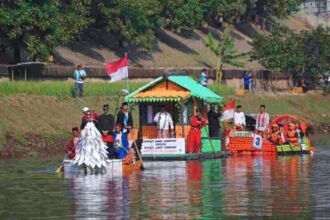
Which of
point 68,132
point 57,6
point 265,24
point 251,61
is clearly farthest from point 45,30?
point 265,24

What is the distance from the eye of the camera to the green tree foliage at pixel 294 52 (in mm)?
81875

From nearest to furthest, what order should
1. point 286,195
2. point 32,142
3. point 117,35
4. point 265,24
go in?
point 286,195 → point 32,142 → point 117,35 → point 265,24

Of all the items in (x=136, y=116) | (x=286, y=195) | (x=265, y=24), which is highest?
(x=265, y=24)

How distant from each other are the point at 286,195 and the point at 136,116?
29.5 meters

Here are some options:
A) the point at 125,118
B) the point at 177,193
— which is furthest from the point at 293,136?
the point at 177,193

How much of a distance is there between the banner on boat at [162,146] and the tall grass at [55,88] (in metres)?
12.1

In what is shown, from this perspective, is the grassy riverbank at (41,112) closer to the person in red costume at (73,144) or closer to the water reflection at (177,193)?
the water reflection at (177,193)

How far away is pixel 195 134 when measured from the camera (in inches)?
1628

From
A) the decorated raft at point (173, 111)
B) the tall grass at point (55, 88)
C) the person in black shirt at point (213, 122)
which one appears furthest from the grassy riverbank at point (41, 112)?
the person in black shirt at point (213, 122)

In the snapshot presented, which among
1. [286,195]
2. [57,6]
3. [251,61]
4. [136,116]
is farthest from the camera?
[251,61]

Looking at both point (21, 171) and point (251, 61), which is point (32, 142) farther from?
point (251, 61)

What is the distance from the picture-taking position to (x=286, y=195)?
86.0 feet

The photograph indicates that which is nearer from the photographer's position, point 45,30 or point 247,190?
point 247,190

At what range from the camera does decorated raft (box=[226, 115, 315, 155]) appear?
4397cm
